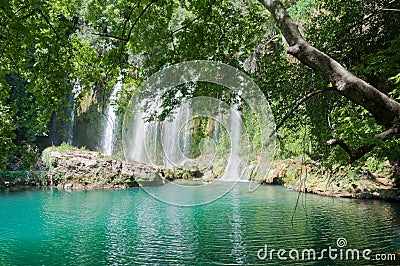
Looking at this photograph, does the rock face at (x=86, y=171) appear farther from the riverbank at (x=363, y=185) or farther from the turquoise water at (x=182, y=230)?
the riverbank at (x=363, y=185)

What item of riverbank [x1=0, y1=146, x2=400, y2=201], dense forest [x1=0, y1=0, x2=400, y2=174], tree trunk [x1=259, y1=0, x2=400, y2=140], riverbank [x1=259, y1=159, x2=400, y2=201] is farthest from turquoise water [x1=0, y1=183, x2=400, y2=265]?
tree trunk [x1=259, y1=0, x2=400, y2=140]

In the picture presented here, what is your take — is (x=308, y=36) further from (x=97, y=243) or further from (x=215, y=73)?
(x=97, y=243)

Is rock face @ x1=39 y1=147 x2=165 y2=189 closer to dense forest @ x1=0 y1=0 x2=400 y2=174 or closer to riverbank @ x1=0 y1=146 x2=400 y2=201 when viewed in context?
riverbank @ x1=0 y1=146 x2=400 y2=201

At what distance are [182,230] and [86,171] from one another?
10.5 m

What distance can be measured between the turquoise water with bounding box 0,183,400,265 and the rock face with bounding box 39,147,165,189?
13.2ft

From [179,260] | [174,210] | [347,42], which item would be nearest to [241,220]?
[174,210]

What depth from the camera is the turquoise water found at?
6895 mm

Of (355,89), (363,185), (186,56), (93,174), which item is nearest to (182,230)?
(186,56)

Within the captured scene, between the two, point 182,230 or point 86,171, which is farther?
point 86,171

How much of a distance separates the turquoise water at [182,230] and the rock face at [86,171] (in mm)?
4025

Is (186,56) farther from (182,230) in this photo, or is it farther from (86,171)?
(86,171)

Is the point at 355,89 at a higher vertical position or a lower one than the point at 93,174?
higher

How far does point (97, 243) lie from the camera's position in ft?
26.0

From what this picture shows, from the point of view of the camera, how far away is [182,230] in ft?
29.9
